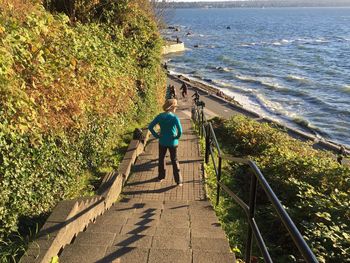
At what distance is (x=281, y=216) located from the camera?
2.17m

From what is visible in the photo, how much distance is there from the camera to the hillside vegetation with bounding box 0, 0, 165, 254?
4.04 meters

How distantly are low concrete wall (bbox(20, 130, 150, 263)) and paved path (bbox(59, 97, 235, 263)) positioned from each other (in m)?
0.11

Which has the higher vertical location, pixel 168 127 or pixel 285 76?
pixel 168 127

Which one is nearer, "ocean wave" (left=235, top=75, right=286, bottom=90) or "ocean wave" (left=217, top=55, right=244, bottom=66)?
"ocean wave" (left=235, top=75, right=286, bottom=90)

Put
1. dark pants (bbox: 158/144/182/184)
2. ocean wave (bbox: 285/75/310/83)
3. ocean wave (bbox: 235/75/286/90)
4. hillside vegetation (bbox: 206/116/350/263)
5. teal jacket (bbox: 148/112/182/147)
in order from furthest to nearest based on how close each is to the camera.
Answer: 1. ocean wave (bbox: 285/75/310/83)
2. ocean wave (bbox: 235/75/286/90)
3. dark pants (bbox: 158/144/182/184)
4. teal jacket (bbox: 148/112/182/147)
5. hillside vegetation (bbox: 206/116/350/263)

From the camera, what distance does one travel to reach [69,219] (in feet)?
14.0

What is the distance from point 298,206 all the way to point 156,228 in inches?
93.7

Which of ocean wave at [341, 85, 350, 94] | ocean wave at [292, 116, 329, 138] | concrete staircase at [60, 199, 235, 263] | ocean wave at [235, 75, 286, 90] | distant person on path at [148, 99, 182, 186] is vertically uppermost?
distant person on path at [148, 99, 182, 186]

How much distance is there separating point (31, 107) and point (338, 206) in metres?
4.58

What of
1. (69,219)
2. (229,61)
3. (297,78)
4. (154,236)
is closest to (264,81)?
(297,78)

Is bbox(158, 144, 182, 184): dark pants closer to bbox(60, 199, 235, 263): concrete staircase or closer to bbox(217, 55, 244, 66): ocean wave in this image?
bbox(60, 199, 235, 263): concrete staircase

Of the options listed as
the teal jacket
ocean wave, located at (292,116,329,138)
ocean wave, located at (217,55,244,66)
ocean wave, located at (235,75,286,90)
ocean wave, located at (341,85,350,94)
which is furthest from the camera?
ocean wave, located at (217,55,244,66)

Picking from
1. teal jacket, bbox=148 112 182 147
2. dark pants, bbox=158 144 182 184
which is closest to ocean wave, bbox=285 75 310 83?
dark pants, bbox=158 144 182 184

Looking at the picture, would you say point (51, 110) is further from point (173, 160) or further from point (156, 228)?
point (173, 160)
